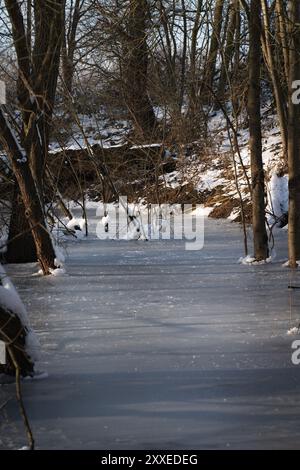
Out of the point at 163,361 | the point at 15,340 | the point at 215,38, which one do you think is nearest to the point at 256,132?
the point at 163,361

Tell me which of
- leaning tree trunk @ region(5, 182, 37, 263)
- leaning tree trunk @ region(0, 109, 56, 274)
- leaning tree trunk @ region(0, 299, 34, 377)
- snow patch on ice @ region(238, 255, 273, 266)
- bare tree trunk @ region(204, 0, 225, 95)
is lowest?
snow patch on ice @ region(238, 255, 273, 266)

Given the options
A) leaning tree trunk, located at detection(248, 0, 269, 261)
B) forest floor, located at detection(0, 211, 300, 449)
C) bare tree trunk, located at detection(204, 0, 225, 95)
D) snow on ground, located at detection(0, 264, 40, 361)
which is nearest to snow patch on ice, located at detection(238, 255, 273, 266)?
leaning tree trunk, located at detection(248, 0, 269, 261)

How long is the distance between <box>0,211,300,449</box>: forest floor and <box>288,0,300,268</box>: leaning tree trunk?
47cm

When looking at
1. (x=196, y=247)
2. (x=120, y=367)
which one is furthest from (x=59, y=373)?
(x=196, y=247)

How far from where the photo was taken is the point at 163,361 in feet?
22.1

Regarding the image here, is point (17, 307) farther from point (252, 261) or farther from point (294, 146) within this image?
point (252, 261)

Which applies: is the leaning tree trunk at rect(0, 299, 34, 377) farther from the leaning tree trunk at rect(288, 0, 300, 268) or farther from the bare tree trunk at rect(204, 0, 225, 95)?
the bare tree trunk at rect(204, 0, 225, 95)

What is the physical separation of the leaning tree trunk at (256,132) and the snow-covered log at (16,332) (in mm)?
6091

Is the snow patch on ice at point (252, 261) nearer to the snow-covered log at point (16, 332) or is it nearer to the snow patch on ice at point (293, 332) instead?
the snow patch on ice at point (293, 332)

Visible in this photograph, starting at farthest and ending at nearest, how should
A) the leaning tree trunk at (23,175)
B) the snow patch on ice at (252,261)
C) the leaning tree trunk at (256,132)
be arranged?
1. the snow patch on ice at (252,261)
2. the leaning tree trunk at (256,132)
3. the leaning tree trunk at (23,175)

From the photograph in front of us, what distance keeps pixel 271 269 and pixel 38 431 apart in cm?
686

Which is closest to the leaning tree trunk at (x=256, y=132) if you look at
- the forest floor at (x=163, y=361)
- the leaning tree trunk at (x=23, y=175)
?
the forest floor at (x=163, y=361)

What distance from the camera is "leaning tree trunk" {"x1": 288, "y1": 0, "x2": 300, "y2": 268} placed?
10.9 meters

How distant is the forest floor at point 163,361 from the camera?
5.20 m
